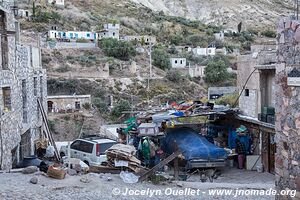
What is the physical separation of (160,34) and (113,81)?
3277 cm

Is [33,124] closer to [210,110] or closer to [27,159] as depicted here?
[27,159]

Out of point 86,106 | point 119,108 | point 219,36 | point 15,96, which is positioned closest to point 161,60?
point 119,108

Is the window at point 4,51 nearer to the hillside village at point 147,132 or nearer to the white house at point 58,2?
the hillside village at point 147,132

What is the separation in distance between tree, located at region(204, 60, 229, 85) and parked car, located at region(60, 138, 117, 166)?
135ft

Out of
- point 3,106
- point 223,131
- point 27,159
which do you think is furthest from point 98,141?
point 223,131

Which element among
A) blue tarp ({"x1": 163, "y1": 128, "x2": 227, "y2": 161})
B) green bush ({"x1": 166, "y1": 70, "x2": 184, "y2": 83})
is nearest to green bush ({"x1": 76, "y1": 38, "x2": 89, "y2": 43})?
green bush ({"x1": 166, "y1": 70, "x2": 184, "y2": 83})

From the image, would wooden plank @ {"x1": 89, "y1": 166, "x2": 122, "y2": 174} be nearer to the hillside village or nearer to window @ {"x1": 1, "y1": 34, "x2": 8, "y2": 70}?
the hillside village

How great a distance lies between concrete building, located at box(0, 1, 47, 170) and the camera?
13.1m

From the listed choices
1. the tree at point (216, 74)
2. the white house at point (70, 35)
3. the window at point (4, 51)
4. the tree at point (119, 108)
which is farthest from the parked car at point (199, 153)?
the white house at point (70, 35)

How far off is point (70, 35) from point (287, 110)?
6310 cm

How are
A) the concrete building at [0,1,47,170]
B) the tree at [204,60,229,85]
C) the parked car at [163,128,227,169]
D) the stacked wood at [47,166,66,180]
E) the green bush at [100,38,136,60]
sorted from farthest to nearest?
the green bush at [100,38,136,60]
the tree at [204,60,229,85]
the parked car at [163,128,227,169]
the concrete building at [0,1,47,170]
the stacked wood at [47,166,66,180]

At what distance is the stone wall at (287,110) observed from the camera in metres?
6.06

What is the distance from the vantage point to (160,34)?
267 feet

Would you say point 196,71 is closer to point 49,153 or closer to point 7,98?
point 49,153
